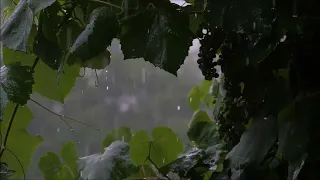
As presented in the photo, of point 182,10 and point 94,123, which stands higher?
point 182,10

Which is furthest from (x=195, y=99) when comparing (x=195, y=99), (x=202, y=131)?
(x=202, y=131)

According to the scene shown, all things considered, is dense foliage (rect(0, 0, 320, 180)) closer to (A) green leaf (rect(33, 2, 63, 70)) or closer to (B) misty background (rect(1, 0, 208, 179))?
(A) green leaf (rect(33, 2, 63, 70))

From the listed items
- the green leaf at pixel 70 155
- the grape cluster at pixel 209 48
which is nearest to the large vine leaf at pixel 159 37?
the grape cluster at pixel 209 48

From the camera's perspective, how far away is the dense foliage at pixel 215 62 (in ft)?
1.49

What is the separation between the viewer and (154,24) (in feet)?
1.51

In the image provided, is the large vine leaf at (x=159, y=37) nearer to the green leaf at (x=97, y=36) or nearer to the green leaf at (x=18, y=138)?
the green leaf at (x=97, y=36)

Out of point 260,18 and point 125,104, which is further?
point 125,104

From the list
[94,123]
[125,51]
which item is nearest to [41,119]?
[94,123]

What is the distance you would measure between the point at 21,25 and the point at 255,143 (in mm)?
282

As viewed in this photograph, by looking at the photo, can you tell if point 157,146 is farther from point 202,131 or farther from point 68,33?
point 68,33

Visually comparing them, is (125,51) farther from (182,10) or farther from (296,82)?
(296,82)

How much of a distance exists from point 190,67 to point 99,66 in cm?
31

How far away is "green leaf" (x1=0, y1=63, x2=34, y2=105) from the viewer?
0.53 meters

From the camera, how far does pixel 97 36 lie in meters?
0.46
